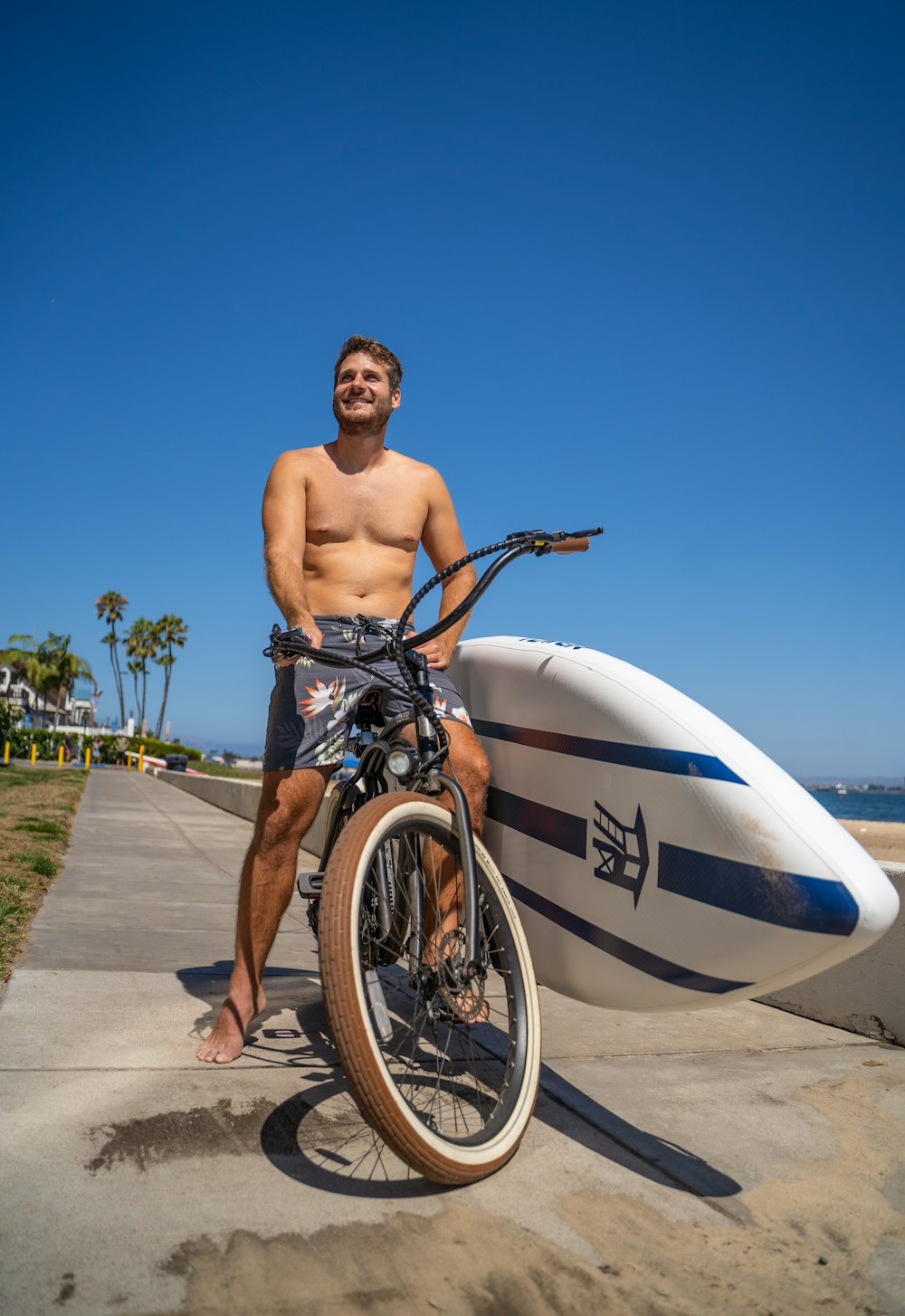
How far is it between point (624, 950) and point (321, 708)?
1.07 meters

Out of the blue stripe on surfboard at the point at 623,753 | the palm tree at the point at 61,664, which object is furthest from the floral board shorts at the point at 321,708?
the palm tree at the point at 61,664

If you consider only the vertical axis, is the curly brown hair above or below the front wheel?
above

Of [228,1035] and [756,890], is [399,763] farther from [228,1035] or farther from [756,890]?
[228,1035]

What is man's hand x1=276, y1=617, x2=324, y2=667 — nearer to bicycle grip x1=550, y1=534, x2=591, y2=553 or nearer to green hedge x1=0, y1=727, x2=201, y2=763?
bicycle grip x1=550, y1=534, x2=591, y2=553

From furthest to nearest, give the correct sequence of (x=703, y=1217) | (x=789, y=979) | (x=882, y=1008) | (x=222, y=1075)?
(x=882, y=1008), (x=222, y=1075), (x=789, y=979), (x=703, y=1217)

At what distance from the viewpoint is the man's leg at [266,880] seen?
266 cm

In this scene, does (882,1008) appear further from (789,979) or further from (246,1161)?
(246,1161)

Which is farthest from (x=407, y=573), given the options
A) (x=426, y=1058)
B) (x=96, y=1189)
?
(x=96, y=1189)

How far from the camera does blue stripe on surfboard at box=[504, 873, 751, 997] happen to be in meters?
2.18

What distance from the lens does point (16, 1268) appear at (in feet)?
4.84

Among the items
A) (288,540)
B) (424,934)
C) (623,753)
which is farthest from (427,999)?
(288,540)

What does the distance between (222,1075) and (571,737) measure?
4.31ft

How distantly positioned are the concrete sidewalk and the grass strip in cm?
84

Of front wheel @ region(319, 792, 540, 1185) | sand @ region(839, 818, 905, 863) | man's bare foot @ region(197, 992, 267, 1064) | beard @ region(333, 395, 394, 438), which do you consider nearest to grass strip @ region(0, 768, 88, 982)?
man's bare foot @ region(197, 992, 267, 1064)
